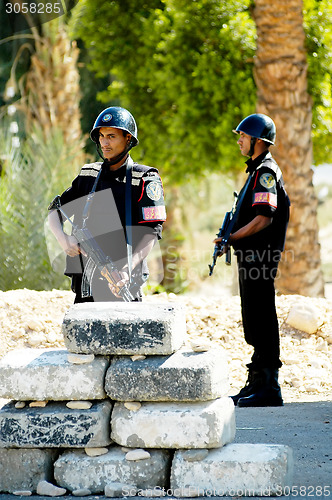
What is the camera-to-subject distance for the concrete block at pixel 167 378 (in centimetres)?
370

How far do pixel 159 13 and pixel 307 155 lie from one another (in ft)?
14.3

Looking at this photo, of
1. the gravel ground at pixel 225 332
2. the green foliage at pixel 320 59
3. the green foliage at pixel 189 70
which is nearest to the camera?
the gravel ground at pixel 225 332

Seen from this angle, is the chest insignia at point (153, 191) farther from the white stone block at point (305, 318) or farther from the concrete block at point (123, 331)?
the white stone block at point (305, 318)

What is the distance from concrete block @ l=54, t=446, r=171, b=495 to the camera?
12.4ft

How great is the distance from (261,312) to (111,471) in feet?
7.04

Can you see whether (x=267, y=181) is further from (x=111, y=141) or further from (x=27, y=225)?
(x=27, y=225)

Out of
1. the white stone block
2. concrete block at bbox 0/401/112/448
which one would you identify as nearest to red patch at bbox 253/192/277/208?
concrete block at bbox 0/401/112/448

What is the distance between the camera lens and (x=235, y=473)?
12.0 feet

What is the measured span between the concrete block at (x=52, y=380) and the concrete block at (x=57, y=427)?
67mm

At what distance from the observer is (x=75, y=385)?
3.81 m

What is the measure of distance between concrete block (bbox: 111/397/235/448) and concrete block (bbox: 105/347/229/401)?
6 centimetres

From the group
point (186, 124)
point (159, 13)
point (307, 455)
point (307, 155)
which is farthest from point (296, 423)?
point (159, 13)

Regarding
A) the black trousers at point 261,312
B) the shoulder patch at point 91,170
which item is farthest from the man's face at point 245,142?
the shoulder patch at point 91,170

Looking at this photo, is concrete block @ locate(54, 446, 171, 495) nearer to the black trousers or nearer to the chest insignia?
the chest insignia
